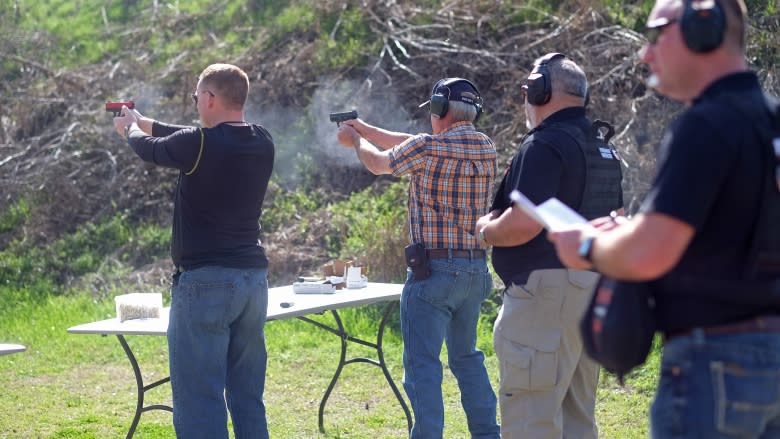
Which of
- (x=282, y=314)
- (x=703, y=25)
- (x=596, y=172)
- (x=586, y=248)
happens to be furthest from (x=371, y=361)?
(x=703, y=25)

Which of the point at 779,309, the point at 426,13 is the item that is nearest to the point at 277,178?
the point at 426,13

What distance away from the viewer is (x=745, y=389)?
240 cm

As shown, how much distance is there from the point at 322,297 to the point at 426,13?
6.88m

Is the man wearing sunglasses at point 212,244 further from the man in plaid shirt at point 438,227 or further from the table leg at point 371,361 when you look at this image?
the table leg at point 371,361

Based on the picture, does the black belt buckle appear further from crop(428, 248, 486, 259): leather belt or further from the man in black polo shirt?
the man in black polo shirt

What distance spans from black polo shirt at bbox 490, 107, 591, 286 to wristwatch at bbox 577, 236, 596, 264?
1463mm

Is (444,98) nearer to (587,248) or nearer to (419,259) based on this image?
(419,259)

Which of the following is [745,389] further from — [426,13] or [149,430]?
[426,13]

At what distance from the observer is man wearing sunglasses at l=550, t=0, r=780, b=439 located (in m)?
2.40

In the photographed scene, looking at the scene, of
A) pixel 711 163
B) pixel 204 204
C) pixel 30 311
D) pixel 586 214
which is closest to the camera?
pixel 711 163

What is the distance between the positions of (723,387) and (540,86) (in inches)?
83.0

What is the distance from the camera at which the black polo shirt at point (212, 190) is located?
4590 millimetres

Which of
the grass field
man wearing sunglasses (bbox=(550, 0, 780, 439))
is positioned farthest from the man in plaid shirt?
man wearing sunglasses (bbox=(550, 0, 780, 439))

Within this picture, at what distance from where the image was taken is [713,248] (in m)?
2.47
